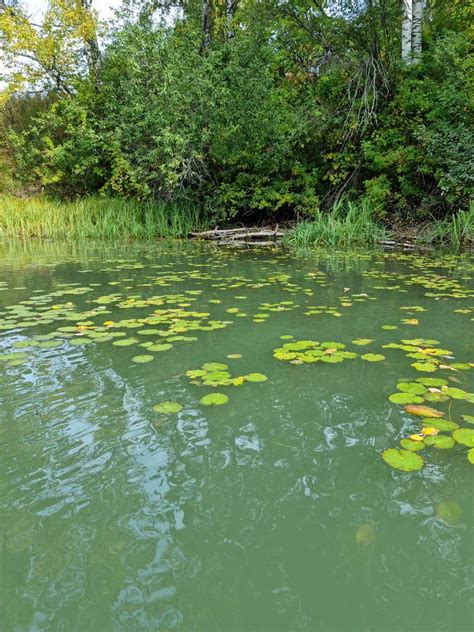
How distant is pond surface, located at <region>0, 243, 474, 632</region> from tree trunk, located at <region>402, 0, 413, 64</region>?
8.00 meters

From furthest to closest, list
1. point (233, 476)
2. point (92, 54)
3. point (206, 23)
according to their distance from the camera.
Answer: point (92, 54), point (206, 23), point (233, 476)

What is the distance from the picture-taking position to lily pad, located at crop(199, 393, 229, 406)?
76.7 inches

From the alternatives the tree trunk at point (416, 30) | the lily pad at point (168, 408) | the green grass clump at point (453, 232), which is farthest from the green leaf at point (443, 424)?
the tree trunk at point (416, 30)

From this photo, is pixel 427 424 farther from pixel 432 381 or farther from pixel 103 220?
pixel 103 220

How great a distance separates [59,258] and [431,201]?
6.61m

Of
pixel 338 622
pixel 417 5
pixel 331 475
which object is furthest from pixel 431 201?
pixel 338 622

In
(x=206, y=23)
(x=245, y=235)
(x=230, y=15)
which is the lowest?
(x=245, y=235)

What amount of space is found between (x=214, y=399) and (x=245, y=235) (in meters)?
Answer: 7.53

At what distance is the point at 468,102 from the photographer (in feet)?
25.0

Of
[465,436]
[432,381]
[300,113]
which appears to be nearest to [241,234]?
[300,113]

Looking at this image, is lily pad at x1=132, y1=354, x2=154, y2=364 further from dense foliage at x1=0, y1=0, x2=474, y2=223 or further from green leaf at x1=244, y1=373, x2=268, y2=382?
dense foliage at x1=0, y1=0, x2=474, y2=223

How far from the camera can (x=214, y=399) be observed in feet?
6.47

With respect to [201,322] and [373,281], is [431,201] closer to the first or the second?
[373,281]

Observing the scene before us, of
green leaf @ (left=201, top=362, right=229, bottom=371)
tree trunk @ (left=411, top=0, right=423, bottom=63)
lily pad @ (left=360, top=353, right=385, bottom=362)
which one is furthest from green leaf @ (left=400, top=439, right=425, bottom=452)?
tree trunk @ (left=411, top=0, right=423, bottom=63)
